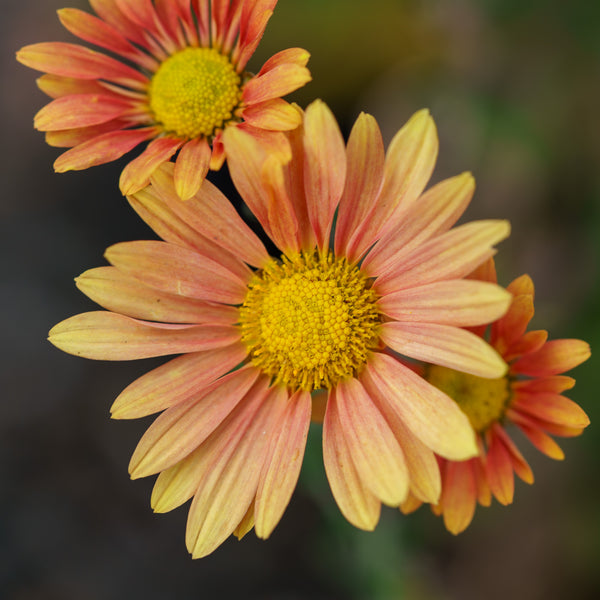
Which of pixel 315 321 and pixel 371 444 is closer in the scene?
pixel 371 444

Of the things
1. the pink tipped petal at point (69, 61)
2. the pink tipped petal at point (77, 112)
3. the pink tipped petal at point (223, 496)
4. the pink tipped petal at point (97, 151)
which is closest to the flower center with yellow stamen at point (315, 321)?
the pink tipped petal at point (223, 496)

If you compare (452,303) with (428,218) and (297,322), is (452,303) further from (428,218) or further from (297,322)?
(297,322)

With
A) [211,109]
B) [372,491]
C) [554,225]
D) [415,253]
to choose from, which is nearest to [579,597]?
[554,225]

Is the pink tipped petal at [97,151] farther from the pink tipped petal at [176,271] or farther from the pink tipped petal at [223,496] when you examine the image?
the pink tipped petal at [223,496]

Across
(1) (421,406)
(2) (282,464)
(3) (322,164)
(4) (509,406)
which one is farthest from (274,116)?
(4) (509,406)

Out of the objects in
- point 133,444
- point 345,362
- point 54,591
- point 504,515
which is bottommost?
point 504,515

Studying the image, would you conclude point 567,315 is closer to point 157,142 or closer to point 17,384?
point 157,142
